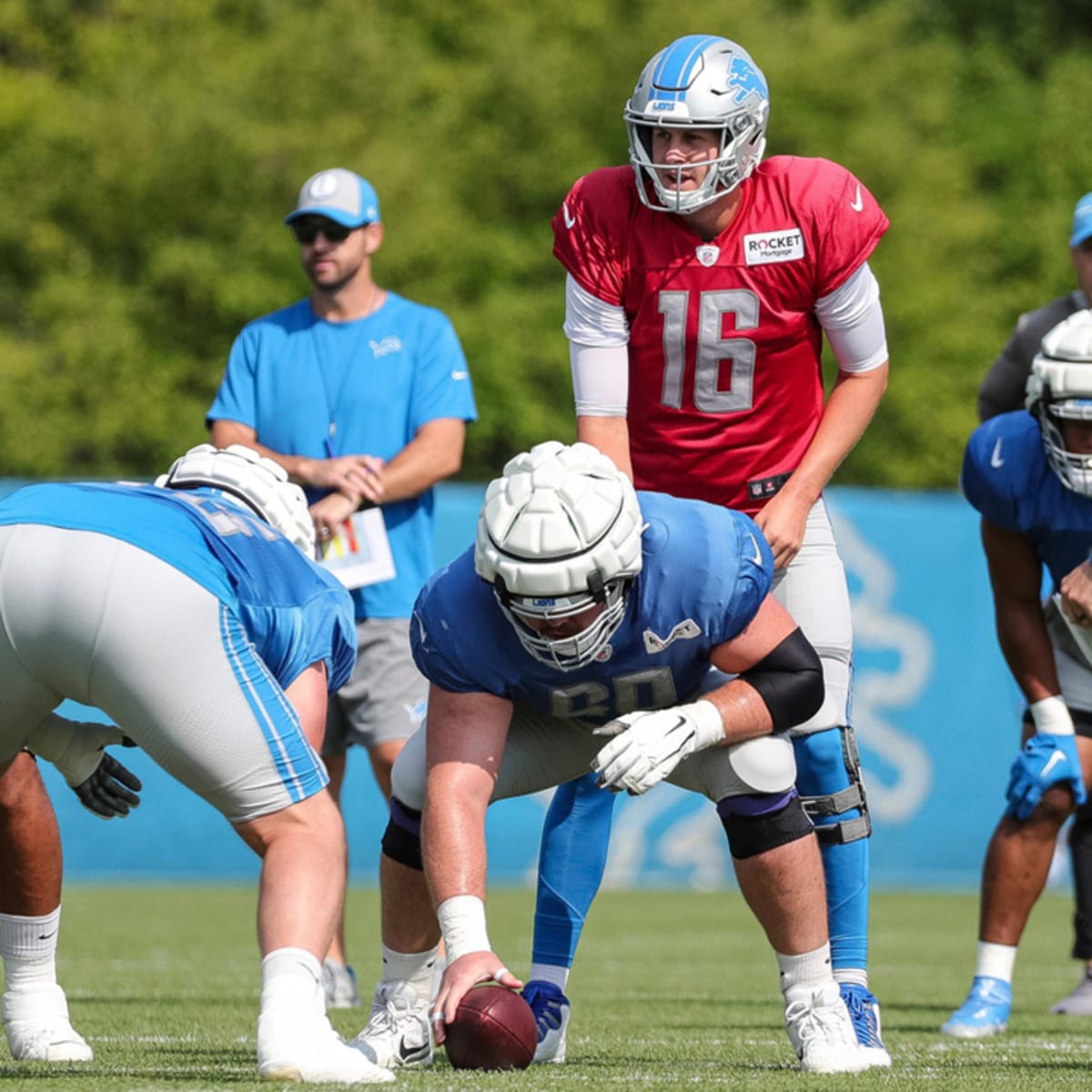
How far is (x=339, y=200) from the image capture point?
287 inches

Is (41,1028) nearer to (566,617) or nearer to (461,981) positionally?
(461,981)

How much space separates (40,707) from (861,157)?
22024mm

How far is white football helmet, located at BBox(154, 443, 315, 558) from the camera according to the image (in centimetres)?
482

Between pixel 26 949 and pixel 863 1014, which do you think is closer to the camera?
pixel 26 949

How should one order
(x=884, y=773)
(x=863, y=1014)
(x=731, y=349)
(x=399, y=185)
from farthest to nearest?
(x=399, y=185) < (x=884, y=773) < (x=731, y=349) < (x=863, y=1014)

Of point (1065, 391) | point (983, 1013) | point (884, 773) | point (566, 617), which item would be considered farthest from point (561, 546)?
point (884, 773)

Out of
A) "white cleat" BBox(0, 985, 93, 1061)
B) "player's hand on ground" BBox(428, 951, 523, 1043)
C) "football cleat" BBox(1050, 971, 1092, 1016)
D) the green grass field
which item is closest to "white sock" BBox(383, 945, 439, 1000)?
the green grass field

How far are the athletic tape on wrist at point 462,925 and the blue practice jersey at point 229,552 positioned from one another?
602 mm

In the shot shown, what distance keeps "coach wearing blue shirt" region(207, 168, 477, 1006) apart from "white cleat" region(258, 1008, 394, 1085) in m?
3.11

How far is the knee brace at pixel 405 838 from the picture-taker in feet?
15.9

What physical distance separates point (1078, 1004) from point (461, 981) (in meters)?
2.95

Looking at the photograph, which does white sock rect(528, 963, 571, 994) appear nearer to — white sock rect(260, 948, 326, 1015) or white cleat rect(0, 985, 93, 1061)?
white cleat rect(0, 985, 93, 1061)

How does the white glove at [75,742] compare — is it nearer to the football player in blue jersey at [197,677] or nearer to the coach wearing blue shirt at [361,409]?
the football player in blue jersey at [197,677]

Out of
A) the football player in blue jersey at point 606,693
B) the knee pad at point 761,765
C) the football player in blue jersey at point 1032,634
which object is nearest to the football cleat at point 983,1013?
the football player in blue jersey at point 1032,634
